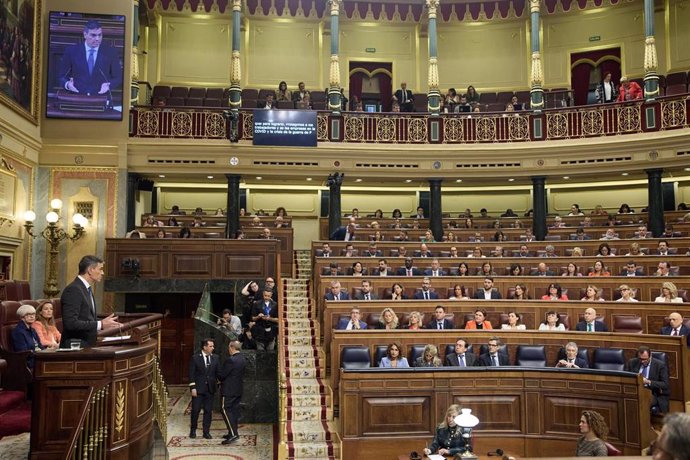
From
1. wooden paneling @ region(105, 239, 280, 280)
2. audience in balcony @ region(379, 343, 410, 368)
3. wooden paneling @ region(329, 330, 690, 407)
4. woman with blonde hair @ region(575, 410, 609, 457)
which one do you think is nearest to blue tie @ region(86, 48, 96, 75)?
wooden paneling @ region(105, 239, 280, 280)

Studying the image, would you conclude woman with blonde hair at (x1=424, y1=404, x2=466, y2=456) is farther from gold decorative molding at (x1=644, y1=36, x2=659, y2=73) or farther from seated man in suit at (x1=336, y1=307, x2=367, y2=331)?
gold decorative molding at (x1=644, y1=36, x2=659, y2=73)

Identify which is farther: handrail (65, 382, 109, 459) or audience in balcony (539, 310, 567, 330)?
audience in balcony (539, 310, 567, 330)

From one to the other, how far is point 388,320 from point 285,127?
23.3ft

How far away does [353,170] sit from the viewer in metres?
14.8

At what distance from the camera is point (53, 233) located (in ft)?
38.0

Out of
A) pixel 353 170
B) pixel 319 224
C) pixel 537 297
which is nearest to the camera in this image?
pixel 537 297

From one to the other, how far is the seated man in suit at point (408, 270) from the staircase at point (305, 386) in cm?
154

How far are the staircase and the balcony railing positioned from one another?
171 inches

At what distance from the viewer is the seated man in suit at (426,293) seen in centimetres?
980

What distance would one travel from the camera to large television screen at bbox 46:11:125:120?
1330 centimetres

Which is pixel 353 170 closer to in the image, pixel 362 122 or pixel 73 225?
pixel 362 122

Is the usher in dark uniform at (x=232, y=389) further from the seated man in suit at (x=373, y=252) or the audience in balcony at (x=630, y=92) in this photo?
the audience in balcony at (x=630, y=92)

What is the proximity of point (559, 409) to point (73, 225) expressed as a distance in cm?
980

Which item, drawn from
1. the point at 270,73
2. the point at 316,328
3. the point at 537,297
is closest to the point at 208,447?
the point at 316,328
